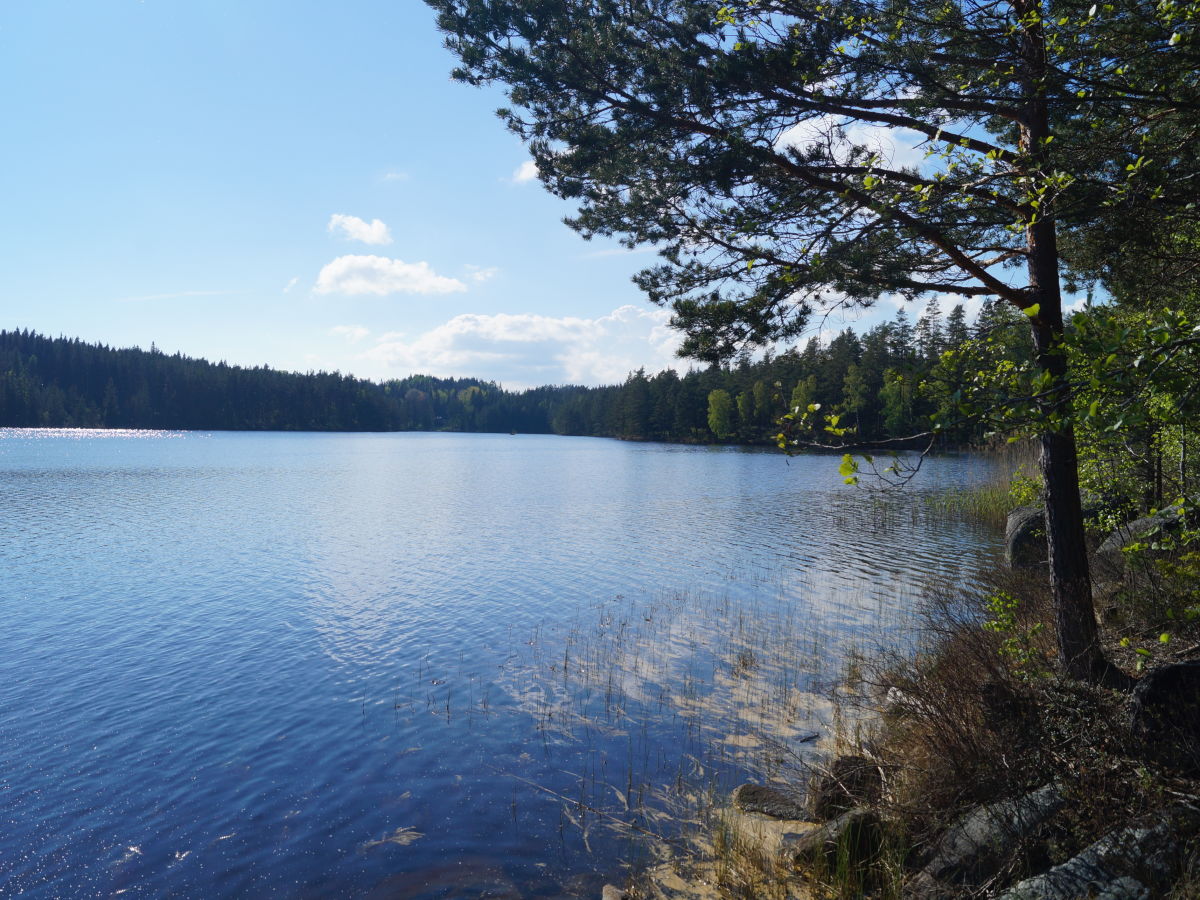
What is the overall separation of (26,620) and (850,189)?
64.2 ft

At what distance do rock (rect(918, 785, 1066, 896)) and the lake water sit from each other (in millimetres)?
3215

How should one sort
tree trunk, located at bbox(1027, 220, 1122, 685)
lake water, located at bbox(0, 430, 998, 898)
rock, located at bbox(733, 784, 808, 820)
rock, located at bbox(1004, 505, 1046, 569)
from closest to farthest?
tree trunk, located at bbox(1027, 220, 1122, 685) < lake water, located at bbox(0, 430, 998, 898) < rock, located at bbox(733, 784, 808, 820) < rock, located at bbox(1004, 505, 1046, 569)

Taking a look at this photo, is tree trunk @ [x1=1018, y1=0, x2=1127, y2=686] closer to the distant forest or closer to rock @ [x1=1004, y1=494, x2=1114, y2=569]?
rock @ [x1=1004, y1=494, x2=1114, y2=569]

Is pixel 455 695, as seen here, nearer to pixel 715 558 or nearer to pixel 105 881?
pixel 105 881

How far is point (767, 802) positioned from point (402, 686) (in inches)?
281

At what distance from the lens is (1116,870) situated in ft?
15.3

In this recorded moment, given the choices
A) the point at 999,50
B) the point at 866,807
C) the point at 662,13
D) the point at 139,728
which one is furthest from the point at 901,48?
the point at 139,728

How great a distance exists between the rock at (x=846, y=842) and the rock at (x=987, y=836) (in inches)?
25.3

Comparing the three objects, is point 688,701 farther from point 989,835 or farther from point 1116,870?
point 1116,870

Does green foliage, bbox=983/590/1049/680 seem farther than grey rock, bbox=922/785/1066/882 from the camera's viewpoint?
Yes

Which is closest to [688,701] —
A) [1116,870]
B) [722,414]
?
[1116,870]

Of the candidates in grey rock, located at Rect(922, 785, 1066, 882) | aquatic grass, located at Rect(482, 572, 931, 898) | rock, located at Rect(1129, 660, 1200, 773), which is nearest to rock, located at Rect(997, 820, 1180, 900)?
grey rock, located at Rect(922, 785, 1066, 882)

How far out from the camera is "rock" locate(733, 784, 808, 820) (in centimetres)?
805

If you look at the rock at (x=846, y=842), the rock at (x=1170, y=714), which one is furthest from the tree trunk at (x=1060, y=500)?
the rock at (x=846, y=842)
